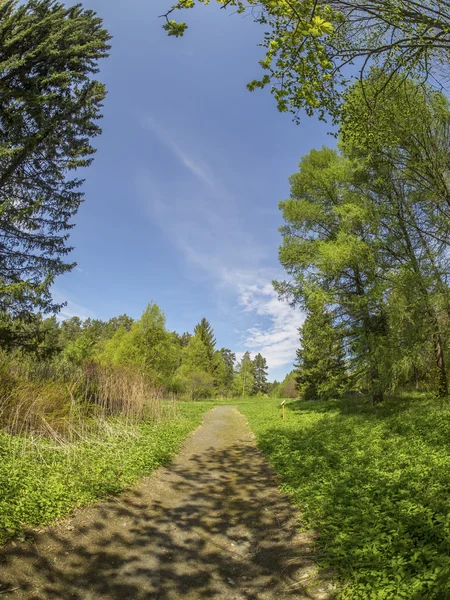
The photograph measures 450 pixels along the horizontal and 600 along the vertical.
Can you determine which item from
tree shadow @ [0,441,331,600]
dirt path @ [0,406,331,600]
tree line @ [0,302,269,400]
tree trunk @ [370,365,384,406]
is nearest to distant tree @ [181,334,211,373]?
tree line @ [0,302,269,400]

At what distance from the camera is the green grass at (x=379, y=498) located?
2.90m

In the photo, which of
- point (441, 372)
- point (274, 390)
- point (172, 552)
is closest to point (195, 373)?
point (274, 390)

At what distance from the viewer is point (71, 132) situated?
10992mm

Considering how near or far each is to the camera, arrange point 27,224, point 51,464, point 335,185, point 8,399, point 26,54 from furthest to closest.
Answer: point 335,185 < point 27,224 < point 26,54 < point 8,399 < point 51,464

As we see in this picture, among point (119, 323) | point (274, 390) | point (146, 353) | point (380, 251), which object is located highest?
point (119, 323)

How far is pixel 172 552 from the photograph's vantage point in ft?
12.9

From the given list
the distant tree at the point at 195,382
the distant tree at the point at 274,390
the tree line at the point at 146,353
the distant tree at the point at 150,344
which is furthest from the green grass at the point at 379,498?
the distant tree at the point at 274,390

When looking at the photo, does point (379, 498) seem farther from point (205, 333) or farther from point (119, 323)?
point (119, 323)

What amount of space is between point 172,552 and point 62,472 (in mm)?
2386

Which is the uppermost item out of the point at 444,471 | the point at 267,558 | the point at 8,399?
the point at 8,399

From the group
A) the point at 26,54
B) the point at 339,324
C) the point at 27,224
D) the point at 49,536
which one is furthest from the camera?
the point at 339,324

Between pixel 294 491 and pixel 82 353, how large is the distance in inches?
1063

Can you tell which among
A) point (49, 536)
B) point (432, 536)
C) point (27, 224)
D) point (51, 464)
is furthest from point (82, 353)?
point (432, 536)

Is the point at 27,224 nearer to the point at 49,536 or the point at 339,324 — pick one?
the point at 49,536
